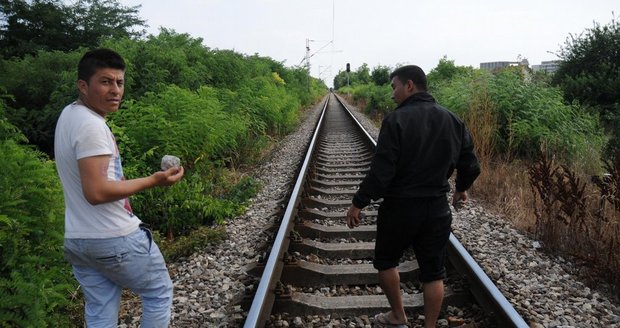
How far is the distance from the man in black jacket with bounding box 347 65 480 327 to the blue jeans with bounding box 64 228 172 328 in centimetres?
128

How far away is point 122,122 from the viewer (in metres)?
6.14

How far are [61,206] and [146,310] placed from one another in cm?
143

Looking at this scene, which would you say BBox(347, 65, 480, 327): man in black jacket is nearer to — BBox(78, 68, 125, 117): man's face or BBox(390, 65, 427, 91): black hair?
BBox(390, 65, 427, 91): black hair

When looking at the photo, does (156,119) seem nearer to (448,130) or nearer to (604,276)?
(448,130)

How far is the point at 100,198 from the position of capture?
1825 mm

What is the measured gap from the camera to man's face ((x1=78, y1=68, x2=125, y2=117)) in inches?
75.4

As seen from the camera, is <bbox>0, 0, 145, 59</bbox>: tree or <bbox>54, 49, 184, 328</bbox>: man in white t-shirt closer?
<bbox>54, 49, 184, 328</bbox>: man in white t-shirt

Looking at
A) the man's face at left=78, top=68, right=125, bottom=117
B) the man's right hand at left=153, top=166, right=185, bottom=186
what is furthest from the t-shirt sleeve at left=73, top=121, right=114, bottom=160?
the man's right hand at left=153, top=166, right=185, bottom=186

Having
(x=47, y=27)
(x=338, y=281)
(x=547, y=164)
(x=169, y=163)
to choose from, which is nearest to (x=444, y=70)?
(x=547, y=164)

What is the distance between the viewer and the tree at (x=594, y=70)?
1513cm

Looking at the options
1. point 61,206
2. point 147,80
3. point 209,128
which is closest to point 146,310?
point 61,206

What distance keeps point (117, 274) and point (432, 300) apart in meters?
1.88

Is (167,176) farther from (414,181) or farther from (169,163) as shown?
(414,181)

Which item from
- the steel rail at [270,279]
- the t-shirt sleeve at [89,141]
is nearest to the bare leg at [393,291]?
the steel rail at [270,279]
